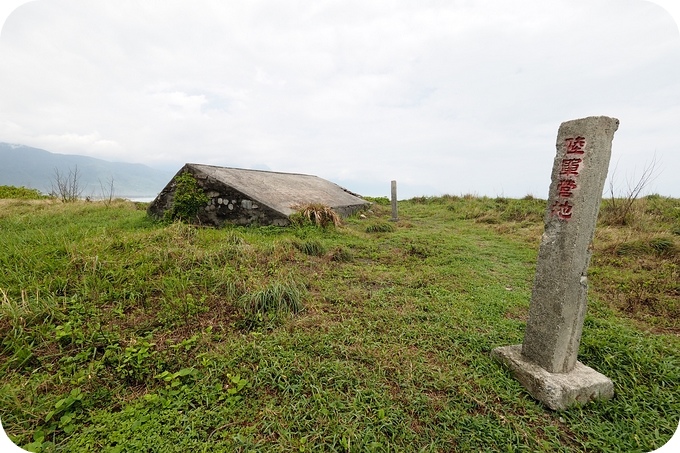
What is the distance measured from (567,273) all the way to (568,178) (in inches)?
29.8

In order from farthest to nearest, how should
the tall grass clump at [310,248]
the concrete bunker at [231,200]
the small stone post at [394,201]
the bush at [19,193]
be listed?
the bush at [19,193] → the small stone post at [394,201] → the concrete bunker at [231,200] → the tall grass clump at [310,248]

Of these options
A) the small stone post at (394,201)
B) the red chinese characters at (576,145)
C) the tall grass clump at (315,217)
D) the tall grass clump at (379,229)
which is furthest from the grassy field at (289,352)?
the small stone post at (394,201)

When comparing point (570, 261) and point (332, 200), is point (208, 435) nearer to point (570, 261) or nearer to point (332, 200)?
point (570, 261)

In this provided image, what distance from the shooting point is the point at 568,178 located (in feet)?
7.67

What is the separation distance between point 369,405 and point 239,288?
2.15 meters

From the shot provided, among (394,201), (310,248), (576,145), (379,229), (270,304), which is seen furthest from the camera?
(394,201)

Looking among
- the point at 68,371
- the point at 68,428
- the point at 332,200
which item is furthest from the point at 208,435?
the point at 332,200

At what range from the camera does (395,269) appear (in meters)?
5.19

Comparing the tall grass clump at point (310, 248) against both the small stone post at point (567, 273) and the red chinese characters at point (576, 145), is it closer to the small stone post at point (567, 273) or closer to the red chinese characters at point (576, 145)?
the small stone post at point (567, 273)

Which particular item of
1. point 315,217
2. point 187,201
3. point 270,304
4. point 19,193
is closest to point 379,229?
point 315,217

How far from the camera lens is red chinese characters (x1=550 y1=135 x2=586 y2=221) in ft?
7.48

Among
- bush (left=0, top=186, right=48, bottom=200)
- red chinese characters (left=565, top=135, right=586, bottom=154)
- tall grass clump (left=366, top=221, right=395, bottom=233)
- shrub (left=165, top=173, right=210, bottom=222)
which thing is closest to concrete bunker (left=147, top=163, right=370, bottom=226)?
shrub (left=165, top=173, right=210, bottom=222)

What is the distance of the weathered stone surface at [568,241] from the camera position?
7.39 feet

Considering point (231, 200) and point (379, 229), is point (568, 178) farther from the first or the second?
point (231, 200)
